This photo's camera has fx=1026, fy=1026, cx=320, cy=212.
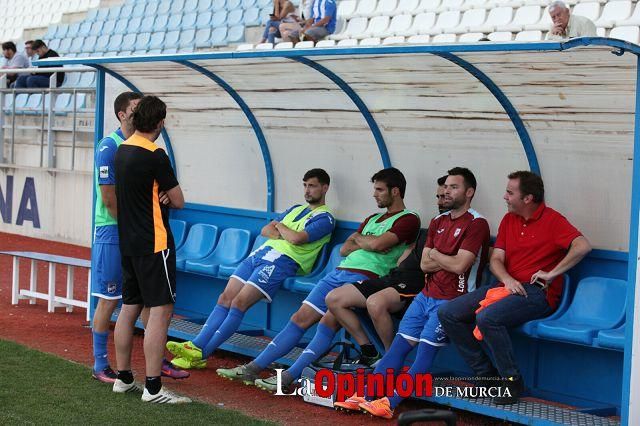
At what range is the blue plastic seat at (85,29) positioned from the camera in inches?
763

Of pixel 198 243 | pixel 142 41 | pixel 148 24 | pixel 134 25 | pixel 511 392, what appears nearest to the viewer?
pixel 511 392

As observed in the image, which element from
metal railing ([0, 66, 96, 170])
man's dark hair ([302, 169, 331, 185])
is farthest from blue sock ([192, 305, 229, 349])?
metal railing ([0, 66, 96, 170])

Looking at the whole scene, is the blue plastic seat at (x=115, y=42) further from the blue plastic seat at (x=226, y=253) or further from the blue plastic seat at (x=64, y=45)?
the blue plastic seat at (x=226, y=253)

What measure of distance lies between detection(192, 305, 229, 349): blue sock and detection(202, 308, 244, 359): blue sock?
A: 0.05 meters

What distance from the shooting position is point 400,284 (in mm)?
6305

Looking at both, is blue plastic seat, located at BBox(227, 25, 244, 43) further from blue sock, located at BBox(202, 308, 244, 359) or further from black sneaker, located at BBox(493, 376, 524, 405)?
black sneaker, located at BBox(493, 376, 524, 405)

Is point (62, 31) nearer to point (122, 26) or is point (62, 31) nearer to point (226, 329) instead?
point (122, 26)

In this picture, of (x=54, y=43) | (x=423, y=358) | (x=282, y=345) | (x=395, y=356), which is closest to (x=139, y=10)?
(x=54, y=43)

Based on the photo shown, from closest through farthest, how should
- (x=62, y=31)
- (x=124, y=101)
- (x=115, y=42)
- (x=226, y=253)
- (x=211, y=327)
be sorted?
(x=124, y=101)
(x=211, y=327)
(x=226, y=253)
(x=115, y=42)
(x=62, y=31)

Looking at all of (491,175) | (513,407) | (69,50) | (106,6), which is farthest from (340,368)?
(106,6)

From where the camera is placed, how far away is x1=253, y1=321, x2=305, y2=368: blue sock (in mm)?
6434

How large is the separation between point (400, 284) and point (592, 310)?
1.19 metres

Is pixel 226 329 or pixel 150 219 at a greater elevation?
pixel 150 219

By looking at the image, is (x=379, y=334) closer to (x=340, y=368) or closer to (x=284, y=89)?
(x=340, y=368)
